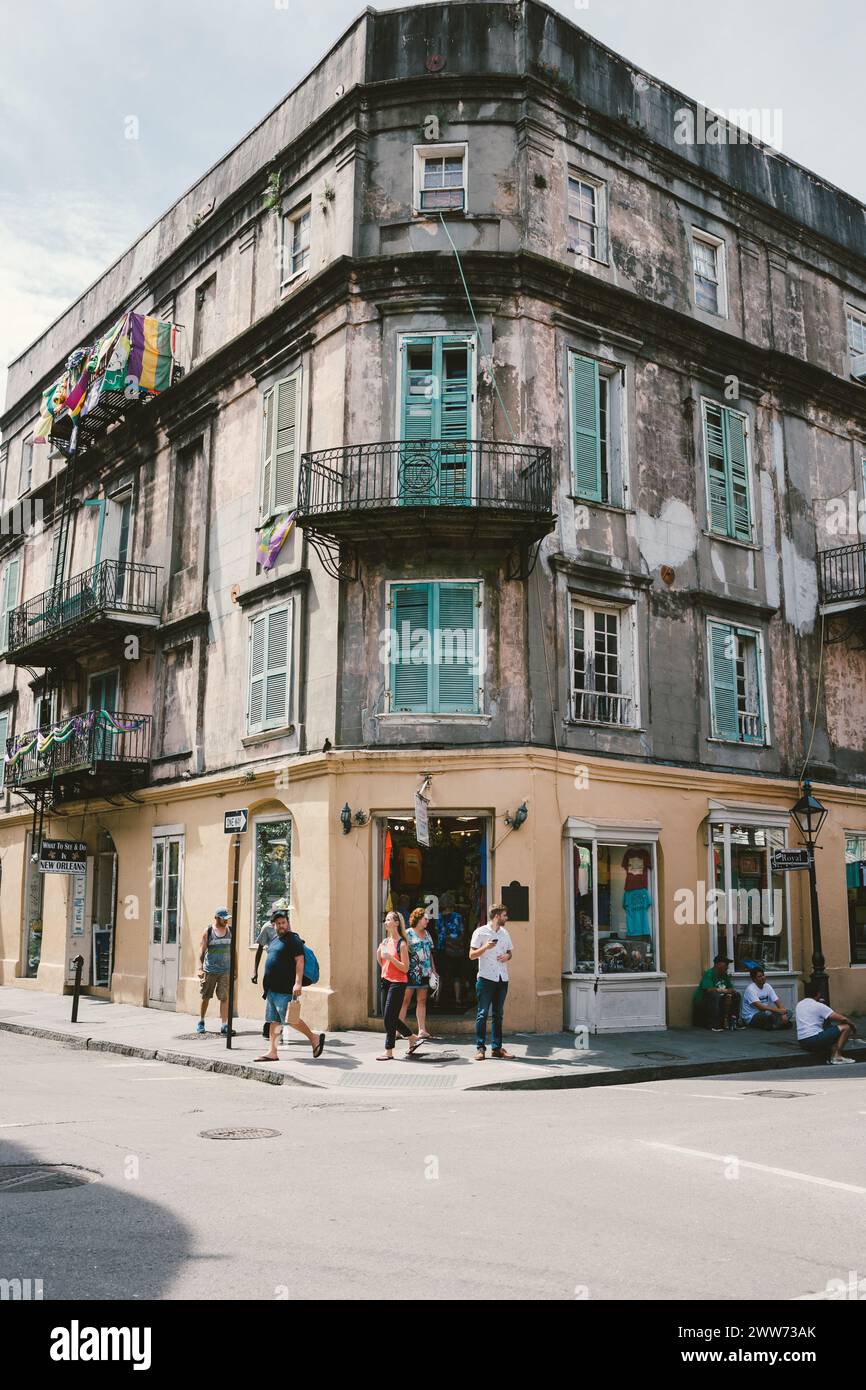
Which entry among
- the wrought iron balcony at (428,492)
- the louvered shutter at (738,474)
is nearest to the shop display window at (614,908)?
the wrought iron balcony at (428,492)

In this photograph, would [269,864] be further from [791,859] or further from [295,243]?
[295,243]

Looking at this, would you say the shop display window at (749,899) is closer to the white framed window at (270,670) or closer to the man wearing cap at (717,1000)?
the man wearing cap at (717,1000)

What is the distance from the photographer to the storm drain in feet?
41.1

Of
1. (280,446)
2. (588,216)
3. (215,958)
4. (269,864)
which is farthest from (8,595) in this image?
(588,216)

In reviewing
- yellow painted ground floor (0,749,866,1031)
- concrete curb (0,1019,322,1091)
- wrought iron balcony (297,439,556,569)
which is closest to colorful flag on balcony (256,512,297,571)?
wrought iron balcony (297,439,556,569)

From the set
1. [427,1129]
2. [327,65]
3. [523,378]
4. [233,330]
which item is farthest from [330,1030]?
[327,65]

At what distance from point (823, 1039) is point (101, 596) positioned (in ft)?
49.5

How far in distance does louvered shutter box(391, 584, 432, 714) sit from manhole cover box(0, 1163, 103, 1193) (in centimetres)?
998

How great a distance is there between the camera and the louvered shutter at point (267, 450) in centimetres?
1998

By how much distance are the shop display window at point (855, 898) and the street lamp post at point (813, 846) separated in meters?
1.22

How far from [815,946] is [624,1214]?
13604 mm

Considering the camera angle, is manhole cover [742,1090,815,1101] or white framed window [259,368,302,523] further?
white framed window [259,368,302,523]

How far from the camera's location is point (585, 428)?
18.9 metres

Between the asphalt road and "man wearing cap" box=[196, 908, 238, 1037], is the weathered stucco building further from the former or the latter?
the asphalt road
